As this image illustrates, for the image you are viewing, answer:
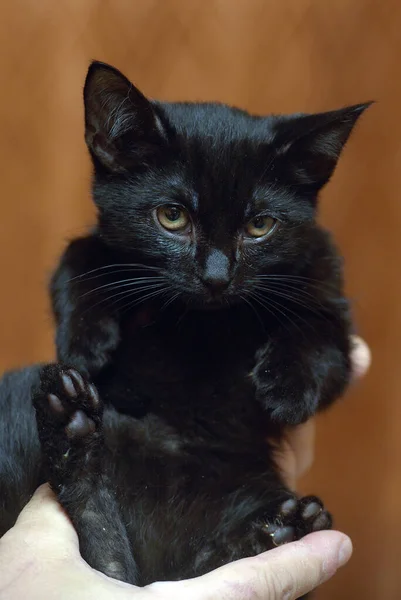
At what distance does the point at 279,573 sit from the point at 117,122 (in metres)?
0.69

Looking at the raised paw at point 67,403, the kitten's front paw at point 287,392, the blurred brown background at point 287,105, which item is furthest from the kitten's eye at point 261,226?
the blurred brown background at point 287,105

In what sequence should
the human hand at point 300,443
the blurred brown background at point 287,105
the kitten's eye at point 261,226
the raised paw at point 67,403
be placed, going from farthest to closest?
the blurred brown background at point 287,105 < the human hand at point 300,443 < the kitten's eye at point 261,226 < the raised paw at point 67,403

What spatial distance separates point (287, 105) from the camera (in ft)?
5.48

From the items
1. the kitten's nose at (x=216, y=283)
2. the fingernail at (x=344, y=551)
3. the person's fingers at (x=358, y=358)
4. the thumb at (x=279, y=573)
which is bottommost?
the fingernail at (x=344, y=551)

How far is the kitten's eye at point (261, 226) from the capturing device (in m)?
0.99

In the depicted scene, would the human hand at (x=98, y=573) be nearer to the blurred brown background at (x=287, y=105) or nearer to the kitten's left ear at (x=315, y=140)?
the kitten's left ear at (x=315, y=140)

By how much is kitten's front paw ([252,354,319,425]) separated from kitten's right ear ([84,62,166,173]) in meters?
0.39

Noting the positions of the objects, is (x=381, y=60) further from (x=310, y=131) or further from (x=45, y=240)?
(x=45, y=240)

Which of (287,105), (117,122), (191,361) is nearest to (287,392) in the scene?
(191,361)

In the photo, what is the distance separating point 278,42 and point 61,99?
0.59 m

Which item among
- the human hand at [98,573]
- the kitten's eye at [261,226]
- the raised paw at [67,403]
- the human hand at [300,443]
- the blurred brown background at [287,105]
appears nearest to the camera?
the human hand at [98,573]

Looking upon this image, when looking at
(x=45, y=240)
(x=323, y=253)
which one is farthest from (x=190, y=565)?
(x=45, y=240)

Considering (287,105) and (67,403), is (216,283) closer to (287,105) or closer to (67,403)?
(67,403)

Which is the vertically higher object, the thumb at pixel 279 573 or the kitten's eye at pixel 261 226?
the kitten's eye at pixel 261 226
